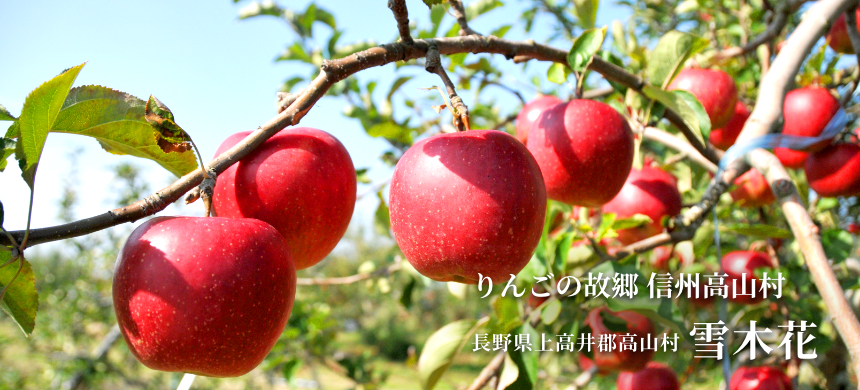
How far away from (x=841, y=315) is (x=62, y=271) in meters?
5.33

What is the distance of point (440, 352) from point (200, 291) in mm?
514

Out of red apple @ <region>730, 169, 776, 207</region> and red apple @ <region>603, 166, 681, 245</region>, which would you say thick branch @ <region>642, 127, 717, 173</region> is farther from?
red apple @ <region>730, 169, 776, 207</region>

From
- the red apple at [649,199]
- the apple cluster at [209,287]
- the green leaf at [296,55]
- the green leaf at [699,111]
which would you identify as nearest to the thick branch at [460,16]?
the apple cluster at [209,287]

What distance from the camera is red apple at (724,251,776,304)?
1416mm

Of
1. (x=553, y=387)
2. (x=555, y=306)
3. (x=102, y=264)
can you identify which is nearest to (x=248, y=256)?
(x=555, y=306)

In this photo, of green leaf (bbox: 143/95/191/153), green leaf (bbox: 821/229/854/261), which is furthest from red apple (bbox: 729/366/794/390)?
green leaf (bbox: 143/95/191/153)

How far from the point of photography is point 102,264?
3723 millimetres

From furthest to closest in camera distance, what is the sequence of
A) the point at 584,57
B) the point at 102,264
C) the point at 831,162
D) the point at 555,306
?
1. the point at 102,264
2. the point at 831,162
3. the point at 555,306
4. the point at 584,57

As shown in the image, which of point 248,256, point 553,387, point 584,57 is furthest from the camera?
point 553,387

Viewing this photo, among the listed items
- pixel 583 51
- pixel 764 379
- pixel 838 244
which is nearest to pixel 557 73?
pixel 583 51

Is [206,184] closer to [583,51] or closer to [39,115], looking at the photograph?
[39,115]

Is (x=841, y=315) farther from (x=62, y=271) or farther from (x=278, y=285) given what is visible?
(x=62, y=271)

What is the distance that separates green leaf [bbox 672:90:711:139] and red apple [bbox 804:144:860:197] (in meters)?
0.58

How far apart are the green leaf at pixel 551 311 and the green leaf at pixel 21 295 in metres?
0.71
